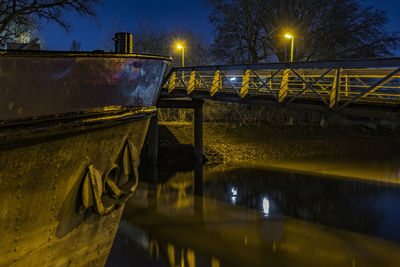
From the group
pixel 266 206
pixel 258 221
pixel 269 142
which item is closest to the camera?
pixel 258 221

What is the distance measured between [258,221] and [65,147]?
7.20 metres

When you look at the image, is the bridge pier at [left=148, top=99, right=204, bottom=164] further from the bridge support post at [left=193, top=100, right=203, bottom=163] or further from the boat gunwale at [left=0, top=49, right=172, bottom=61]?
the boat gunwale at [left=0, top=49, right=172, bottom=61]

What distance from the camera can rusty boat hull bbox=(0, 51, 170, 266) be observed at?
2912 mm

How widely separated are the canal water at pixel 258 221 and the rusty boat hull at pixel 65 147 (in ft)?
12.5

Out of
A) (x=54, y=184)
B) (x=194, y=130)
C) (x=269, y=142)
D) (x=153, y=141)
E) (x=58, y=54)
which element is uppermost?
(x=58, y=54)

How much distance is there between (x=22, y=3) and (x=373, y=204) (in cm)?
1743

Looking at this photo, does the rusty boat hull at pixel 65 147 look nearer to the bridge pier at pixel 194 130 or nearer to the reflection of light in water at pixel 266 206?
the reflection of light in water at pixel 266 206

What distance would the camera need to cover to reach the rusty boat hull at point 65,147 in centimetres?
291

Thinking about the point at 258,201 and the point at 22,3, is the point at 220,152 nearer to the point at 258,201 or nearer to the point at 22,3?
the point at 258,201

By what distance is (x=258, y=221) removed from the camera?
374 inches

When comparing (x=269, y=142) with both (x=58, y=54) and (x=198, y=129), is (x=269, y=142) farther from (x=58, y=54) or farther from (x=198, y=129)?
(x=58, y=54)

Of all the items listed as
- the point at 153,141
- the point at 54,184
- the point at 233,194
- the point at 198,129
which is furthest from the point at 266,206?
the point at 54,184

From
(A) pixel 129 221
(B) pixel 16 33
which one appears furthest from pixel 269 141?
(B) pixel 16 33

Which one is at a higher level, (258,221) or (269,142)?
(269,142)
